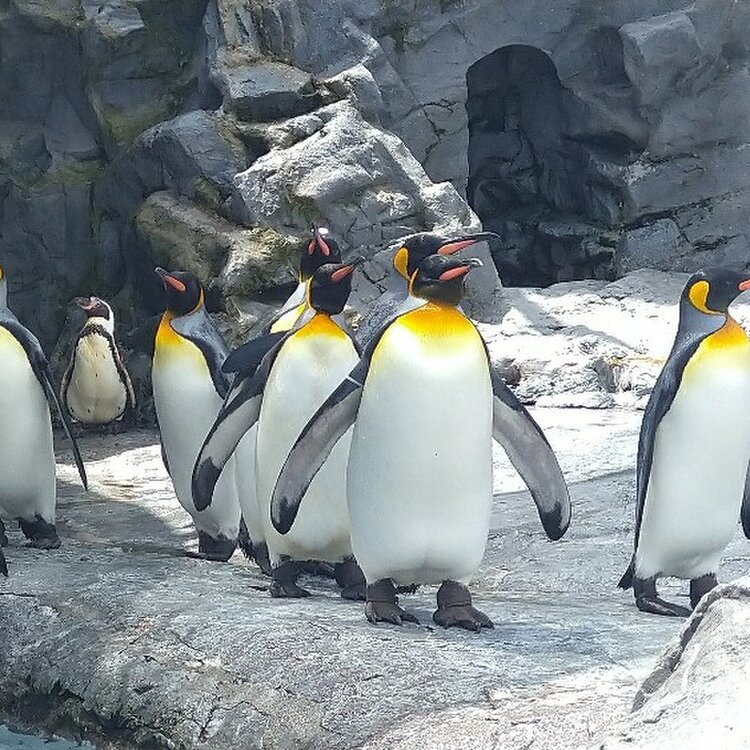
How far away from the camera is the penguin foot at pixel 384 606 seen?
4.36 metres

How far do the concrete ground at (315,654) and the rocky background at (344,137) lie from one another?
11.3 ft

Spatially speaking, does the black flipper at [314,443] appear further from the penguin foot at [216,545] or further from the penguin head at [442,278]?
the penguin foot at [216,545]

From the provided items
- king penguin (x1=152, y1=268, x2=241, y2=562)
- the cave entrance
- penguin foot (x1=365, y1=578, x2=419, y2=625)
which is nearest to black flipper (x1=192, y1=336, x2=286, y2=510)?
king penguin (x1=152, y1=268, x2=241, y2=562)

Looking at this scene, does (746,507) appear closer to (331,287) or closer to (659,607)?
(659,607)

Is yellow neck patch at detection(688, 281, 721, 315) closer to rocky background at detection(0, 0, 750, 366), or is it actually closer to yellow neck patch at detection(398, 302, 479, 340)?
yellow neck patch at detection(398, 302, 479, 340)

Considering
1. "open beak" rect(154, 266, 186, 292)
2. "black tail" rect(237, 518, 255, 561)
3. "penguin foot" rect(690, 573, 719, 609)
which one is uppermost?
"open beak" rect(154, 266, 186, 292)

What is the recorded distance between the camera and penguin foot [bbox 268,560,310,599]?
488 centimetres

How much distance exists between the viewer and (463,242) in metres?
4.27

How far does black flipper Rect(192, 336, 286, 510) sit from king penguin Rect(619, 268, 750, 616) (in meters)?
1.32

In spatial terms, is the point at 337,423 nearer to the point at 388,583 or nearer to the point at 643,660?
the point at 388,583

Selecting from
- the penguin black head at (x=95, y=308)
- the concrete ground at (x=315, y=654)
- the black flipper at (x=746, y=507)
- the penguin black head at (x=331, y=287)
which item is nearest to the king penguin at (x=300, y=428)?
the penguin black head at (x=331, y=287)

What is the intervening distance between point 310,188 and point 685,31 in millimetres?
3670

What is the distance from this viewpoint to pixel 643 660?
3.91 meters

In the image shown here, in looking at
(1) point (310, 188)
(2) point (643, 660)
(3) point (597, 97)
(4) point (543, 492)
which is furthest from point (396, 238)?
(2) point (643, 660)
